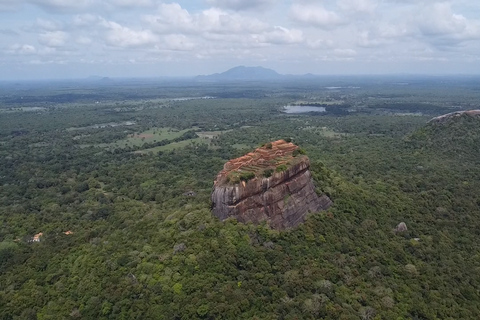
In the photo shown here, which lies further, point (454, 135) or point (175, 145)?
point (175, 145)

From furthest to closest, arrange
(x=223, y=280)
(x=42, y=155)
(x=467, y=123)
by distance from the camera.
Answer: (x=42, y=155) < (x=467, y=123) < (x=223, y=280)

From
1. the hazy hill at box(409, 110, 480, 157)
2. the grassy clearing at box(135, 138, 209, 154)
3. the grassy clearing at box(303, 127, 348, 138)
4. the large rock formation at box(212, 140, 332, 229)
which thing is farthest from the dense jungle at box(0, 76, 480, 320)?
the grassy clearing at box(303, 127, 348, 138)

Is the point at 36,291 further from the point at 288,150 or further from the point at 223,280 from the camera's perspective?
the point at 288,150

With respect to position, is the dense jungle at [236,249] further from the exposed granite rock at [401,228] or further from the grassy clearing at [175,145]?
the grassy clearing at [175,145]

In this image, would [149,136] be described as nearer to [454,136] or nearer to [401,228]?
[454,136]

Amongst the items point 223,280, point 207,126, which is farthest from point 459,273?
point 207,126

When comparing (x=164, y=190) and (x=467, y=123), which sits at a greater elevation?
(x=467, y=123)

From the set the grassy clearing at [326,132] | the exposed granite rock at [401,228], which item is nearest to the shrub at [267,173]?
the exposed granite rock at [401,228]

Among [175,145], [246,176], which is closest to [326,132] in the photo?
[175,145]
